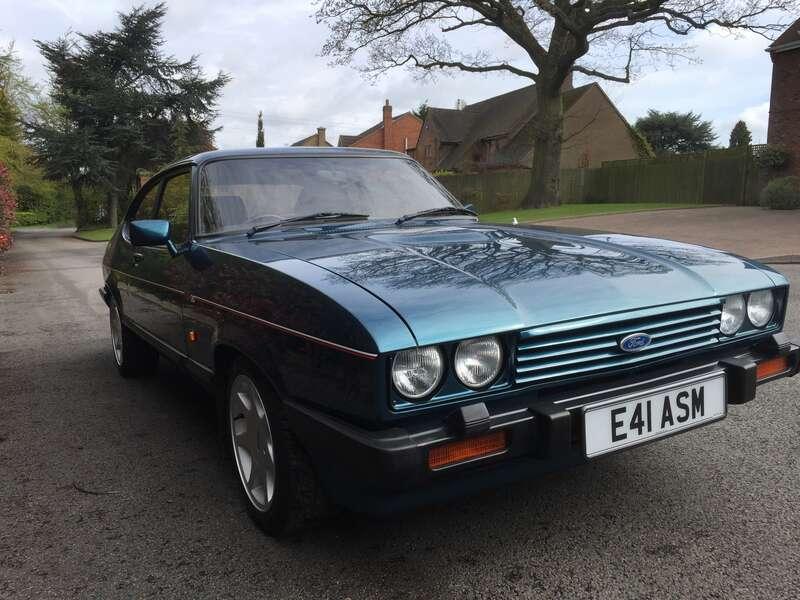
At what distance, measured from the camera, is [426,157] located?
169 feet

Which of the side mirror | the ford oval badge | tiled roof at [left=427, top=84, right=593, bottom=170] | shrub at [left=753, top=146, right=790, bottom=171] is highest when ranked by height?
tiled roof at [left=427, top=84, right=593, bottom=170]

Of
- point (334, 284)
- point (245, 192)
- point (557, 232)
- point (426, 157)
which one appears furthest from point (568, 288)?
point (426, 157)

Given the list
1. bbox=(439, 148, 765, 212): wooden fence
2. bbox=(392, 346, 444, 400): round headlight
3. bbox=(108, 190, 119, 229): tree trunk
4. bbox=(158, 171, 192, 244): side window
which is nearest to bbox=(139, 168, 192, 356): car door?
bbox=(158, 171, 192, 244): side window

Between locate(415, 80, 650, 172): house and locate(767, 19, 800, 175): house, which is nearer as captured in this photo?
locate(767, 19, 800, 175): house

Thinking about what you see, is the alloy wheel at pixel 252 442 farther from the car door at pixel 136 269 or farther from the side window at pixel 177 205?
the car door at pixel 136 269

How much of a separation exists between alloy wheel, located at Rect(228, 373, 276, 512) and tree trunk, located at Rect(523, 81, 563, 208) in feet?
75.9

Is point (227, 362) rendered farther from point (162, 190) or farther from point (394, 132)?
point (394, 132)

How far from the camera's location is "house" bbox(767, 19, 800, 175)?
67.6 feet

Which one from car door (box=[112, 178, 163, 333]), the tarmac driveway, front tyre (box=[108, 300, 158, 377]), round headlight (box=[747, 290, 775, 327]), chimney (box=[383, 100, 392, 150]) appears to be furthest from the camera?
chimney (box=[383, 100, 392, 150])

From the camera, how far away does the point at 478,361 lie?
1842 mm

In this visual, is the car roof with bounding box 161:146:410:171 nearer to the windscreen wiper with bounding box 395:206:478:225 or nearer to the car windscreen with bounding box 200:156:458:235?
the car windscreen with bounding box 200:156:458:235

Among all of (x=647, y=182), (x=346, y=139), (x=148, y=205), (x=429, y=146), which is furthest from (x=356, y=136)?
(x=148, y=205)

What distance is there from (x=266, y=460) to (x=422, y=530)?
0.63 meters

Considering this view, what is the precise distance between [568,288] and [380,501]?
894 millimetres
